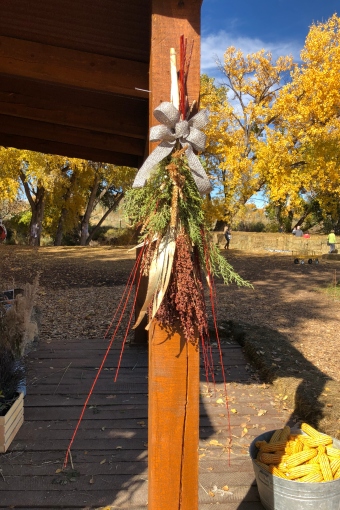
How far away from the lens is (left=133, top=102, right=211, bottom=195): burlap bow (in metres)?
1.77

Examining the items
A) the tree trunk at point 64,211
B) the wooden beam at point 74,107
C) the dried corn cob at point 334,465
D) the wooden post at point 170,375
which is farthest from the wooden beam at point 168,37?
the tree trunk at point 64,211

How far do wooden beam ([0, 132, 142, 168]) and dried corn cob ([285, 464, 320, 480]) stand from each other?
392 cm

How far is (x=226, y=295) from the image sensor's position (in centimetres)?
1130

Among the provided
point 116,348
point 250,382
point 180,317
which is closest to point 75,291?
point 116,348

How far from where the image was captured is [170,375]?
6.26ft

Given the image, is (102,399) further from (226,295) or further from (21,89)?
(226,295)

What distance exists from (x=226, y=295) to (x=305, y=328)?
2990mm

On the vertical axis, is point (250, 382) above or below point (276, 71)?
below

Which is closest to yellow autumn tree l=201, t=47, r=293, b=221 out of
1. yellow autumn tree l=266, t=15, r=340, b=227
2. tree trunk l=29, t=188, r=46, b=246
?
yellow autumn tree l=266, t=15, r=340, b=227

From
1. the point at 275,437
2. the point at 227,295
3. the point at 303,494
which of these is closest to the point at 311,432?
the point at 275,437

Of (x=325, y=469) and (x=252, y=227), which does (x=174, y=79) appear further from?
(x=252, y=227)

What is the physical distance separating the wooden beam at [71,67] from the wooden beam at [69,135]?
236 cm

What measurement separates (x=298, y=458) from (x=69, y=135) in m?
3.94

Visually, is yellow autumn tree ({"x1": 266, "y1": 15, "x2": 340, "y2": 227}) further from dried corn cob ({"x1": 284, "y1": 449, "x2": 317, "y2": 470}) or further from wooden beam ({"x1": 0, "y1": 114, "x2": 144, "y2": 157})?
dried corn cob ({"x1": 284, "y1": 449, "x2": 317, "y2": 470})
